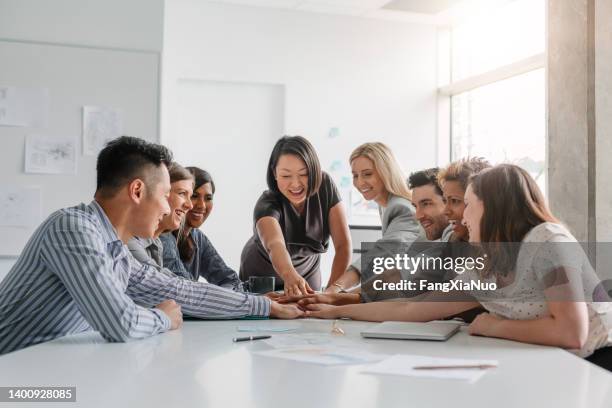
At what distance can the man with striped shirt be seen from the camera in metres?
1.69

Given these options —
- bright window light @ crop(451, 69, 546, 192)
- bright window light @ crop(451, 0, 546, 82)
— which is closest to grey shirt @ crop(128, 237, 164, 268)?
bright window light @ crop(451, 69, 546, 192)

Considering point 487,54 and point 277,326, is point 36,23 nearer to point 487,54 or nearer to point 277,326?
point 277,326

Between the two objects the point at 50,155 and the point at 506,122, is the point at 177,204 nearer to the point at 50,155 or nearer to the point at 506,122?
the point at 50,155

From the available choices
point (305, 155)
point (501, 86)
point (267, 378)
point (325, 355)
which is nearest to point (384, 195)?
point (305, 155)

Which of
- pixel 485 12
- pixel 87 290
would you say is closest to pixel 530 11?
pixel 485 12

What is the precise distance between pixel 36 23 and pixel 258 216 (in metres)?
1.90

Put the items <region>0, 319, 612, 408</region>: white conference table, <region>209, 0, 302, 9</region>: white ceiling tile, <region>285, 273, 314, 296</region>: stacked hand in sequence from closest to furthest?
<region>0, 319, 612, 408</region>: white conference table → <region>285, 273, 314, 296</region>: stacked hand → <region>209, 0, 302, 9</region>: white ceiling tile

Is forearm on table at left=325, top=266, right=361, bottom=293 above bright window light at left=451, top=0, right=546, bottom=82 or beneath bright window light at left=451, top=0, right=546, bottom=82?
beneath

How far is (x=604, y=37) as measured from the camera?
371cm

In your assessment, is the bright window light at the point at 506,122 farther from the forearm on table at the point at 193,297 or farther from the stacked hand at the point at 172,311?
the stacked hand at the point at 172,311

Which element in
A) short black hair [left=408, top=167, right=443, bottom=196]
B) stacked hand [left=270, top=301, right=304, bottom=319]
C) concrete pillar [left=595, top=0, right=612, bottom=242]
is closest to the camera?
stacked hand [left=270, top=301, right=304, bottom=319]

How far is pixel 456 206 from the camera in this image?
244cm

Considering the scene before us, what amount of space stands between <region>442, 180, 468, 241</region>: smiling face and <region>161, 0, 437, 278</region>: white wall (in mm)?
3123

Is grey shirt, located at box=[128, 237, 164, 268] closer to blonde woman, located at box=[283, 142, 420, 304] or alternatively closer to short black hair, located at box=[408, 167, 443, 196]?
blonde woman, located at box=[283, 142, 420, 304]
